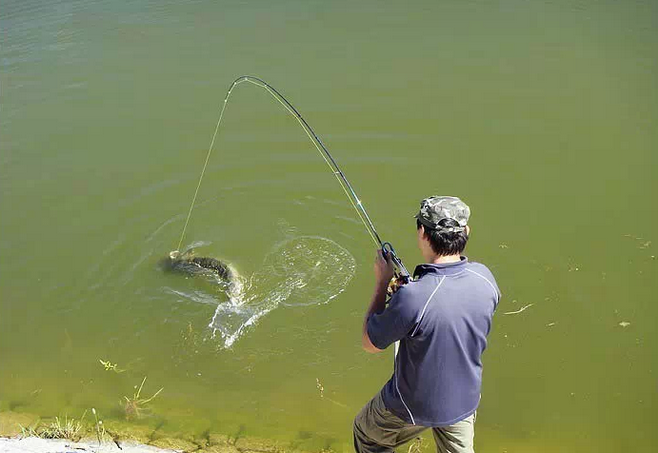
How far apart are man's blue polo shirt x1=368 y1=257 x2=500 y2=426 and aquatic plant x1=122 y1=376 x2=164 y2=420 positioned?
10.3ft

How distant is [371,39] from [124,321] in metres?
7.62

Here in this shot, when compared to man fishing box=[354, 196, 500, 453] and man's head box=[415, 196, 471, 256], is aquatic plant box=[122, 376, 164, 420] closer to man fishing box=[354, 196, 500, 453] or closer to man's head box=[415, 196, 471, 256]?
man fishing box=[354, 196, 500, 453]

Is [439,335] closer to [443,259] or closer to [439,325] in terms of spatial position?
[439,325]

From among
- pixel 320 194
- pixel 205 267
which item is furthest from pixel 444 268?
pixel 320 194

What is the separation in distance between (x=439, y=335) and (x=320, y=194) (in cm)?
515

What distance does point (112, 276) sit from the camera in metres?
7.10

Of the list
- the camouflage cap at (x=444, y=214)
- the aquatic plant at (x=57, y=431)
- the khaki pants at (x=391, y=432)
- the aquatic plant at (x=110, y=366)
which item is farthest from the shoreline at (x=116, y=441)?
the camouflage cap at (x=444, y=214)

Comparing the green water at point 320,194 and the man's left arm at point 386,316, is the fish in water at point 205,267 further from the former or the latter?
the man's left arm at point 386,316

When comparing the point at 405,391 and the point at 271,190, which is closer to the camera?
the point at 405,391

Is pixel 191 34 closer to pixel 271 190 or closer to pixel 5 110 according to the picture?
pixel 5 110

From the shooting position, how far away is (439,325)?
2.99 meters

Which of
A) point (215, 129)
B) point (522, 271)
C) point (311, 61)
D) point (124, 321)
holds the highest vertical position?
point (311, 61)

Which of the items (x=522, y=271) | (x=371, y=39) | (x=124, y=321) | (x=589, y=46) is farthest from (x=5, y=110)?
(x=589, y=46)

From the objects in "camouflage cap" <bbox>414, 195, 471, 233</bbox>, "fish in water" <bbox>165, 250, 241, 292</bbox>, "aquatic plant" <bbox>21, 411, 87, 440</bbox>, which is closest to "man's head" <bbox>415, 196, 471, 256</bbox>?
"camouflage cap" <bbox>414, 195, 471, 233</bbox>
